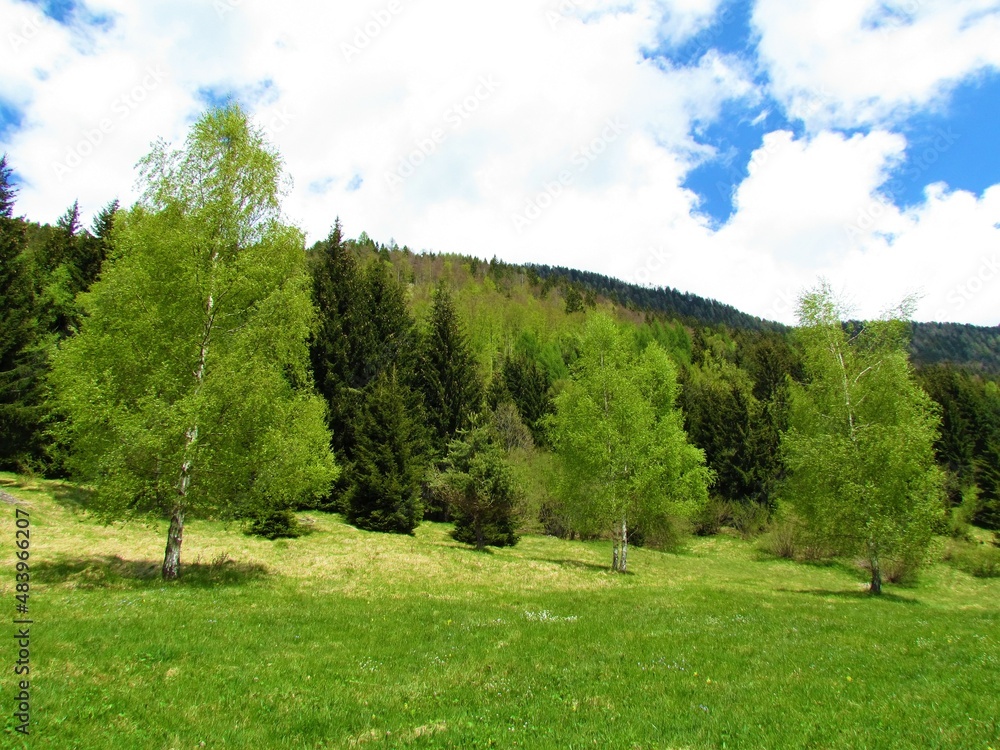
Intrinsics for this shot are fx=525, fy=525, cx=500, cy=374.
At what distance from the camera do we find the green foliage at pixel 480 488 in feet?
106

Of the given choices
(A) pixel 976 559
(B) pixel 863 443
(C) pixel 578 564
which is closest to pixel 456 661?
(C) pixel 578 564

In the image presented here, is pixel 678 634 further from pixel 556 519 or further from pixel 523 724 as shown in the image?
pixel 556 519

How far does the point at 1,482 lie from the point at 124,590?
24901 mm

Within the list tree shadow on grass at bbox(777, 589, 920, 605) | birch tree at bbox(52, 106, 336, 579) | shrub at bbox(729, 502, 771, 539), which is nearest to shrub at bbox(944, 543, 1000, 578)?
shrub at bbox(729, 502, 771, 539)

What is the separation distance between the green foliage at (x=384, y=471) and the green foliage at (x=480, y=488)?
138 inches

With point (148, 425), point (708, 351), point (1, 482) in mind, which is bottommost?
point (1, 482)

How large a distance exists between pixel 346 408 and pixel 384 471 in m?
9.68

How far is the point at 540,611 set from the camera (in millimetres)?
15617

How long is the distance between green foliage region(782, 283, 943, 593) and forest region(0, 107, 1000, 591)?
0.36ft

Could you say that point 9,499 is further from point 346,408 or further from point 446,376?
point 446,376

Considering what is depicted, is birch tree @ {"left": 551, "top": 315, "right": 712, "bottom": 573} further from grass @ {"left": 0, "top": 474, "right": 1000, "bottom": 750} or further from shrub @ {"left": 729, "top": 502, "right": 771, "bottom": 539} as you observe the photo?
shrub @ {"left": 729, "top": 502, "right": 771, "bottom": 539}

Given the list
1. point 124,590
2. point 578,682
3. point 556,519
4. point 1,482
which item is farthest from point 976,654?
point 1,482

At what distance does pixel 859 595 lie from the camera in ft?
80.7

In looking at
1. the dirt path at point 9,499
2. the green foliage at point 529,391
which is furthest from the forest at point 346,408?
the green foliage at point 529,391
